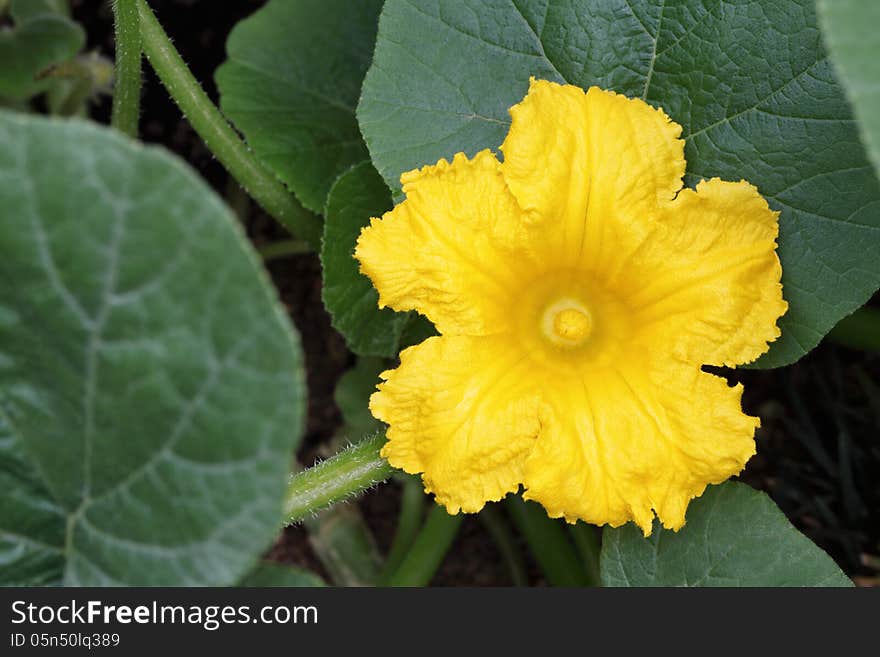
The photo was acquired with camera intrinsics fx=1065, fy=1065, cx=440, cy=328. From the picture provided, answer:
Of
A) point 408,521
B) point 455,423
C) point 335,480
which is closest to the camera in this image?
point 455,423

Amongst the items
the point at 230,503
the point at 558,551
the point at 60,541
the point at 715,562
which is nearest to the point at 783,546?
the point at 715,562

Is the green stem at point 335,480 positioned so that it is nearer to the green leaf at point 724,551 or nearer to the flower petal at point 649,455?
the flower petal at point 649,455

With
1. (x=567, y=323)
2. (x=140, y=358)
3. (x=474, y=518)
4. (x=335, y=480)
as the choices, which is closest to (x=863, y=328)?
(x=567, y=323)

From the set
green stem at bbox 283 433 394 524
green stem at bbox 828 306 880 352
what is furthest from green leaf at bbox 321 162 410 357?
green stem at bbox 828 306 880 352

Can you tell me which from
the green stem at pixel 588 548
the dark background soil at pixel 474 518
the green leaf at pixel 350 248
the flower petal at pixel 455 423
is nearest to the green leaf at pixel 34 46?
the dark background soil at pixel 474 518

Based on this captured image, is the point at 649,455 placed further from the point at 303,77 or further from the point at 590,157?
the point at 303,77
